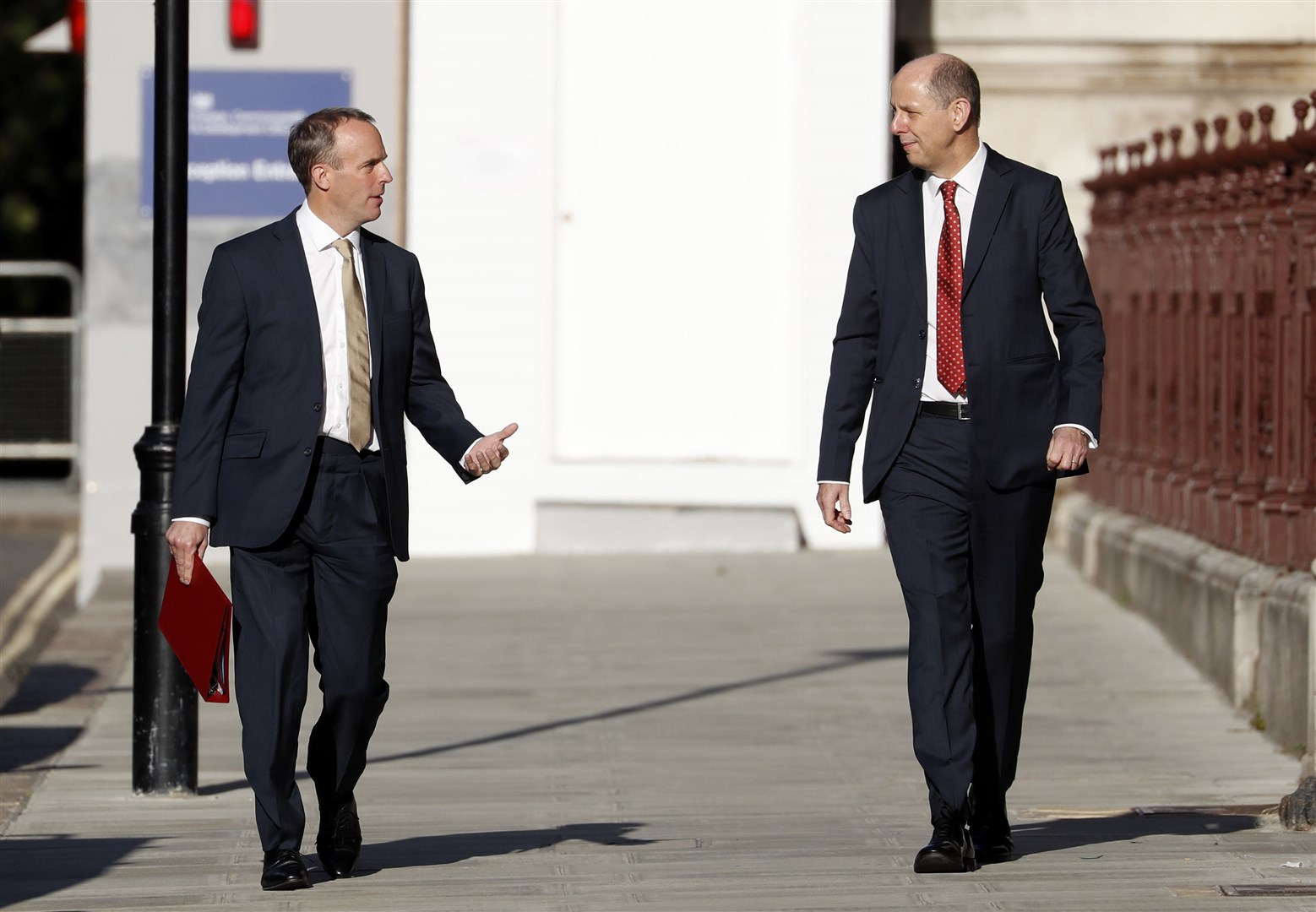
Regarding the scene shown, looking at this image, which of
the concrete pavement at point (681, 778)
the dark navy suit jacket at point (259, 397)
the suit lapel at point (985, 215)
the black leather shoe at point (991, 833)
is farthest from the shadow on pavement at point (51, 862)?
the suit lapel at point (985, 215)

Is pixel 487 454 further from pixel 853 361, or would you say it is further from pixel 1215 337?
pixel 1215 337

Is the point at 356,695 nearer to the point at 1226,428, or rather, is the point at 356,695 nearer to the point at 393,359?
the point at 393,359

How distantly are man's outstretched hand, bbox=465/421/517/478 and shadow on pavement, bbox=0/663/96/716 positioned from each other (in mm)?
3918

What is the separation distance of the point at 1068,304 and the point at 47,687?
5.33 m

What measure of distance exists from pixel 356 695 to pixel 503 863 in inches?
25.2

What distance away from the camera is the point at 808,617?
38.3ft

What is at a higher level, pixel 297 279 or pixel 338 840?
pixel 297 279

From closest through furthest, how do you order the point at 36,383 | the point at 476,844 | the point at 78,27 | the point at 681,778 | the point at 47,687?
1. the point at 476,844
2. the point at 681,778
3. the point at 47,687
4. the point at 78,27
5. the point at 36,383

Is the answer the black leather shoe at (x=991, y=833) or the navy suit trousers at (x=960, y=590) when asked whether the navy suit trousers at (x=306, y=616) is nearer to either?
the navy suit trousers at (x=960, y=590)

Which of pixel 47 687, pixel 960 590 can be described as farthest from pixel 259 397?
pixel 47 687

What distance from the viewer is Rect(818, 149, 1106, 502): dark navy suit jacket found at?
6113 millimetres

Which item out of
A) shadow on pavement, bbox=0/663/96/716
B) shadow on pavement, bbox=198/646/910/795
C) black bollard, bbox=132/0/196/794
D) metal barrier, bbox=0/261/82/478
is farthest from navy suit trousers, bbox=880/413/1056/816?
metal barrier, bbox=0/261/82/478

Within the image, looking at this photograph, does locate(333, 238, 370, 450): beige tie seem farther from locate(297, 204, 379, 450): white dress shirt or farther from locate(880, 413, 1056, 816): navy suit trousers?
locate(880, 413, 1056, 816): navy suit trousers

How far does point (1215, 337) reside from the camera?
10422 millimetres
